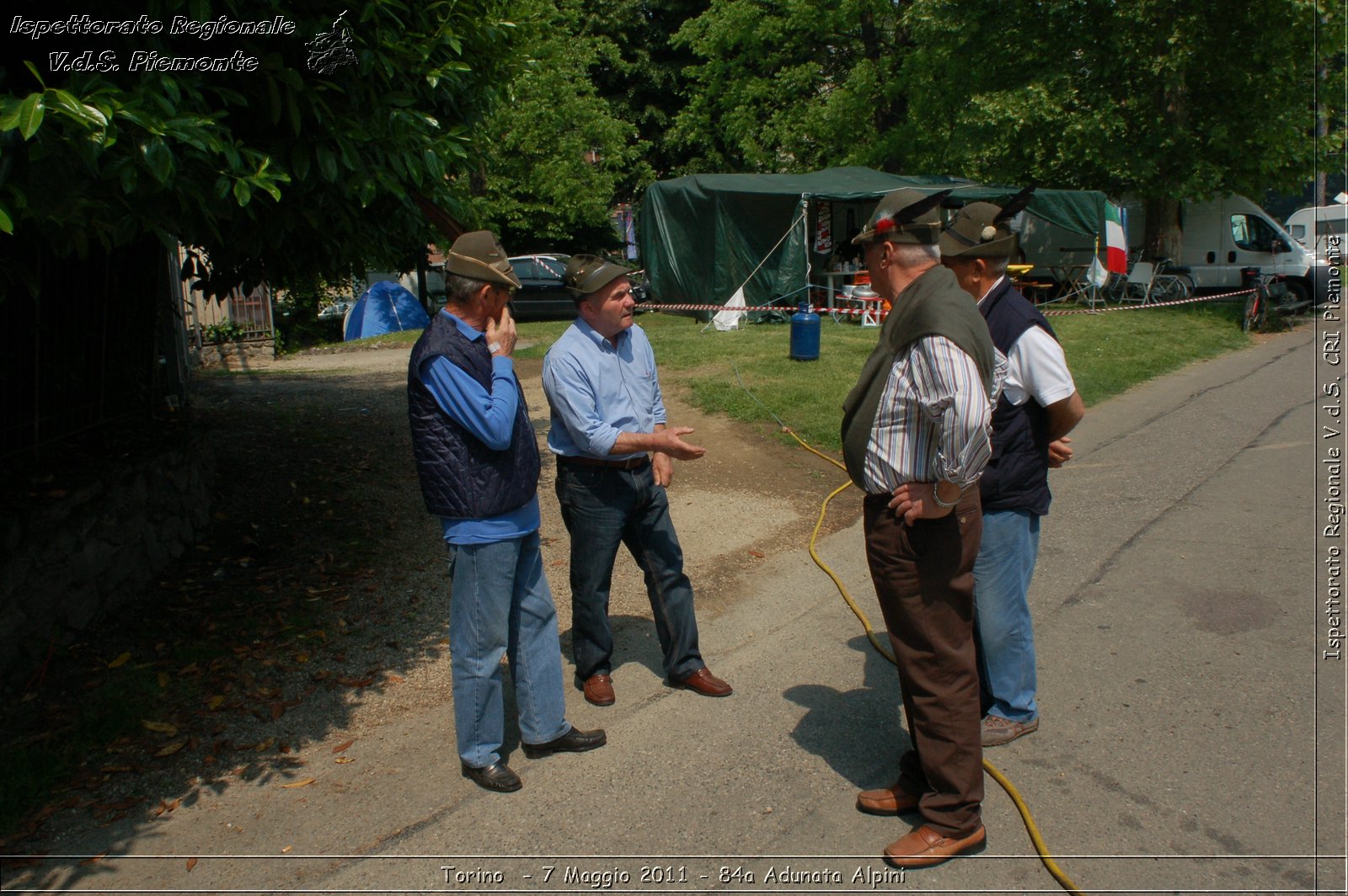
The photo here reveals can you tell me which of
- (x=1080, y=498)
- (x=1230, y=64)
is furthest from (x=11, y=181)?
(x=1230, y=64)

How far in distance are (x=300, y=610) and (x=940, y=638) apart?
3518mm

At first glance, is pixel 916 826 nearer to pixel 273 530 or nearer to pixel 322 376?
pixel 273 530

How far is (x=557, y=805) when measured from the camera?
12.0 ft

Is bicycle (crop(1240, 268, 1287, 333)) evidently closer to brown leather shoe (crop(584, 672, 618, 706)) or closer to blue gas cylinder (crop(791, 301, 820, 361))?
blue gas cylinder (crop(791, 301, 820, 361))

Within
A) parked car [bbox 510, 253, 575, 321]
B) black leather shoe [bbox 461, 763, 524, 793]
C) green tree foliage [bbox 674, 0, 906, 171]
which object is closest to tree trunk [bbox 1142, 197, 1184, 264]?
green tree foliage [bbox 674, 0, 906, 171]

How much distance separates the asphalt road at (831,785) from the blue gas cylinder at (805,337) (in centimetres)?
714

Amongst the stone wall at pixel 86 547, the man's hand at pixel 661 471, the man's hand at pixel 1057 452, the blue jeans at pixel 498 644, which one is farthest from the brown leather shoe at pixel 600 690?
the stone wall at pixel 86 547

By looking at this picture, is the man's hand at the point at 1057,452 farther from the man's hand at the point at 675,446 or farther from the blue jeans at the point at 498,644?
the blue jeans at the point at 498,644

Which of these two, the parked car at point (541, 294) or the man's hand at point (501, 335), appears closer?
the man's hand at point (501, 335)

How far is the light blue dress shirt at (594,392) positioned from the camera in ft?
13.6

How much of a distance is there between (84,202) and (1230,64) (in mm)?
21105

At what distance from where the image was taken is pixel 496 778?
3.74 meters

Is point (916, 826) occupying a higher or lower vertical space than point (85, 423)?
lower

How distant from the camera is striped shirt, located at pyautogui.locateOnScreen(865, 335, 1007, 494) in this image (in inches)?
117
